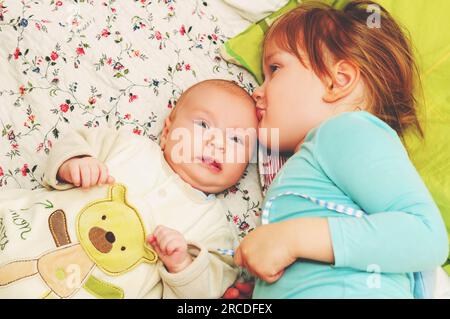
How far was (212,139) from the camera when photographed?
1.17 metres

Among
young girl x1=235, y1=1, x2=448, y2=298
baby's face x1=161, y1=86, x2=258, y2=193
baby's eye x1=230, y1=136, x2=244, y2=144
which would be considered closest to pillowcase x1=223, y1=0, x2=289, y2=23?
young girl x1=235, y1=1, x2=448, y2=298

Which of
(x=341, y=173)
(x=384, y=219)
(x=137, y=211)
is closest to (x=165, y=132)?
(x=137, y=211)

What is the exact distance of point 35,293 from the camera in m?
0.97

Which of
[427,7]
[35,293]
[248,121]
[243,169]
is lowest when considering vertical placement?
[35,293]

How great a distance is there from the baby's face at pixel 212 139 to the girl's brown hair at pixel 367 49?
0.19m

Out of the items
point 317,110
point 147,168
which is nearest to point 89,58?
point 147,168

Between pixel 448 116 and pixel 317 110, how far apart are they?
0.35 meters

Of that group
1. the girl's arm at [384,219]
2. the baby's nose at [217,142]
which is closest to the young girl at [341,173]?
the girl's arm at [384,219]

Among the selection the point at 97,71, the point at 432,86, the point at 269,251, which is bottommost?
the point at 269,251

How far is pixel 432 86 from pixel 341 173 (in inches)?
18.4

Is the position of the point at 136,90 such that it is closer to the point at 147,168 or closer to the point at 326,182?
the point at 147,168

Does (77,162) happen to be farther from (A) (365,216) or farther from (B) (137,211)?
(A) (365,216)

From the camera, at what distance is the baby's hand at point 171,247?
40.6 inches
